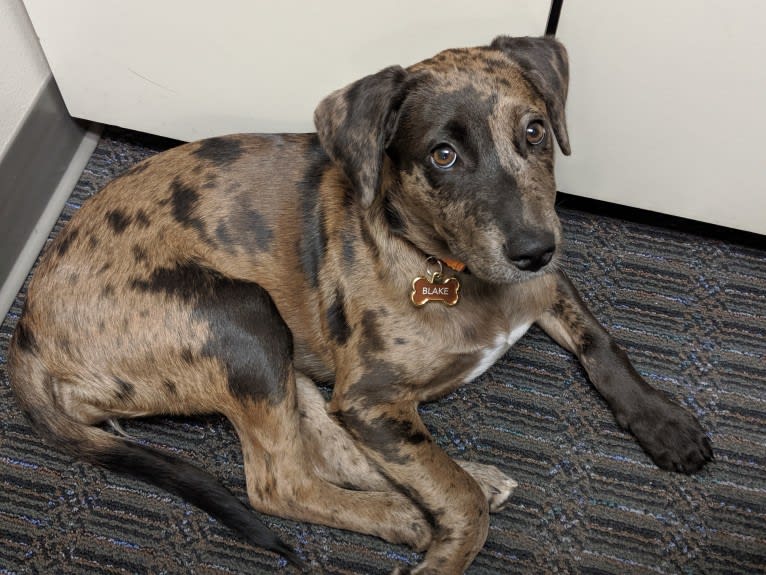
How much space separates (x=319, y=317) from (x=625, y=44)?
1.22m

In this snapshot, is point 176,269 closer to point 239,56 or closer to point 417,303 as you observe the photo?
point 417,303

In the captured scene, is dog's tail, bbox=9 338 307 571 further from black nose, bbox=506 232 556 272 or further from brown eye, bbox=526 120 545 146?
brown eye, bbox=526 120 545 146

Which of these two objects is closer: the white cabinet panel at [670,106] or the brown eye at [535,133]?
the brown eye at [535,133]

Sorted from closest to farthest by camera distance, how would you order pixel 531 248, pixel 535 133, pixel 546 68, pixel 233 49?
pixel 531 248 < pixel 535 133 < pixel 546 68 < pixel 233 49

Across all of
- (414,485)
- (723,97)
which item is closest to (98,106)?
(414,485)

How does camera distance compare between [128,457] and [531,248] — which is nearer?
[531,248]

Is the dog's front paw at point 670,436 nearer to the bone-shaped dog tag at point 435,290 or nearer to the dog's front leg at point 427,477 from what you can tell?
the dog's front leg at point 427,477

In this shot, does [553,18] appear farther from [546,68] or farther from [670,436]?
[670,436]

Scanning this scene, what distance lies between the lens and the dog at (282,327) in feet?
8.02

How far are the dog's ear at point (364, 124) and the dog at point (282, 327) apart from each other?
0.11 m

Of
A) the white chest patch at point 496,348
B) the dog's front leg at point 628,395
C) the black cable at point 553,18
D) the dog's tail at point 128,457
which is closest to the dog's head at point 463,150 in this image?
the white chest patch at point 496,348

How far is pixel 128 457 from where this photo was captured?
252 centimetres

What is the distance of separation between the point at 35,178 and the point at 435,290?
1.75m

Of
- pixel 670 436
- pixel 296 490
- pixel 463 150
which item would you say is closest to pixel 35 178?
pixel 296 490
